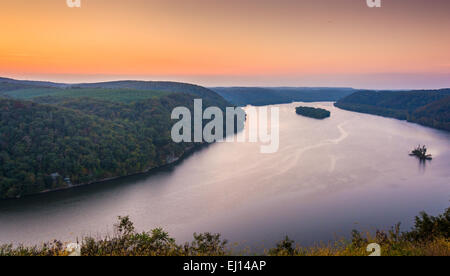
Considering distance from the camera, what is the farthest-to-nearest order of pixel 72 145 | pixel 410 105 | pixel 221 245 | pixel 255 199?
pixel 410 105, pixel 72 145, pixel 255 199, pixel 221 245

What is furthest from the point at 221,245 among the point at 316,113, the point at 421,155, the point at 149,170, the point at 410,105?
the point at 410,105

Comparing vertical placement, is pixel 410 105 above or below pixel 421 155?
above

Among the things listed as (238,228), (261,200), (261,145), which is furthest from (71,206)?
(261,145)

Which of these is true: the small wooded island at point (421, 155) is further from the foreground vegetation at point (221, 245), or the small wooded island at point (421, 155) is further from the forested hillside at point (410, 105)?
the forested hillside at point (410, 105)

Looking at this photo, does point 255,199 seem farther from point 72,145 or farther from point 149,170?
point 72,145

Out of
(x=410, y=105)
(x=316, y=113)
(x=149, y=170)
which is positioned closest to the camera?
(x=149, y=170)
